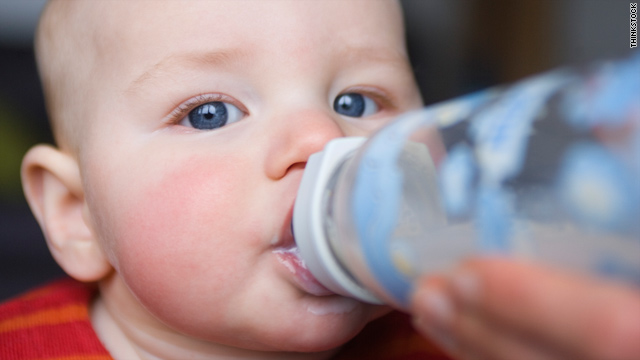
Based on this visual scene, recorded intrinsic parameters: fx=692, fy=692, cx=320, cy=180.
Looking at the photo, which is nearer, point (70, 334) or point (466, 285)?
point (466, 285)

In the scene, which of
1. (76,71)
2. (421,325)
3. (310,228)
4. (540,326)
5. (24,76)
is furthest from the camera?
(24,76)

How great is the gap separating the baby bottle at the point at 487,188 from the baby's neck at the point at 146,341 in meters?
0.22

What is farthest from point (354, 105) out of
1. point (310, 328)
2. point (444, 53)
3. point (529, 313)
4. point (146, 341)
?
point (444, 53)

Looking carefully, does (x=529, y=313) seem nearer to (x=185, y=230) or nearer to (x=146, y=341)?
(x=185, y=230)

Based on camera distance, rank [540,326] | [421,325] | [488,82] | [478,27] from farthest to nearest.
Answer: [478,27], [488,82], [421,325], [540,326]

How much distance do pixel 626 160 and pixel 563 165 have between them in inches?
1.7

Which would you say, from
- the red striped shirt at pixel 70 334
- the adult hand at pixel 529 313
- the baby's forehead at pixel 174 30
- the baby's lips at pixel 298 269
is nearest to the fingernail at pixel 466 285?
the adult hand at pixel 529 313

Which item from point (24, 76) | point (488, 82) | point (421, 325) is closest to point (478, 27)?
point (488, 82)

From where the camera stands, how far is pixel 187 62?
759 mm

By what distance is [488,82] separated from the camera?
2.75 m

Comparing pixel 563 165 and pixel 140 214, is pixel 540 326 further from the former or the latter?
pixel 140 214

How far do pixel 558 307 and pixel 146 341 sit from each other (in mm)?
625

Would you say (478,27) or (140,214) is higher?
(140,214)

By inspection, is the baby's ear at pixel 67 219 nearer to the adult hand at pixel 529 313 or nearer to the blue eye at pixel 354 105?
the blue eye at pixel 354 105
